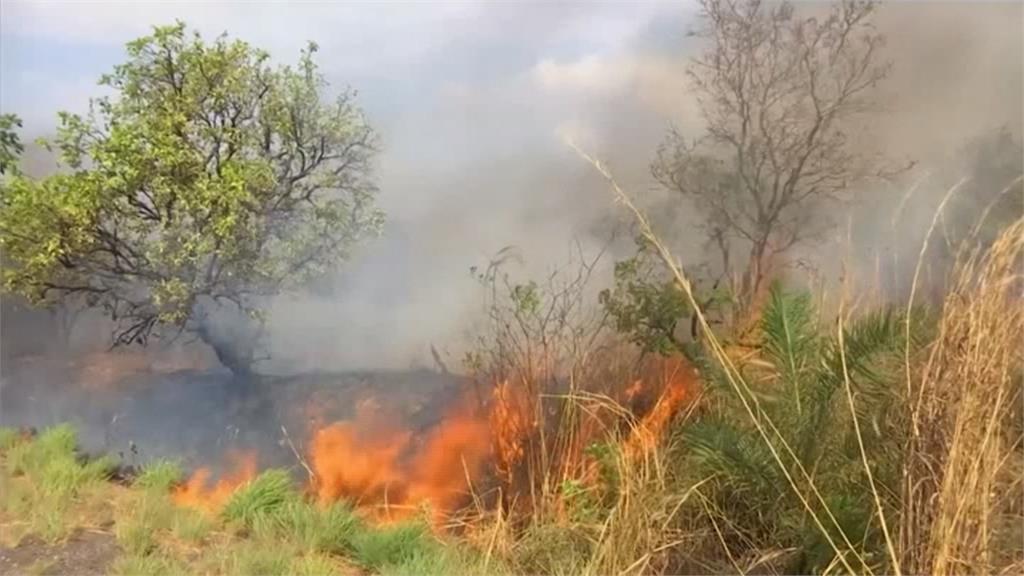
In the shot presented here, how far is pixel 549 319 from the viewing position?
294cm

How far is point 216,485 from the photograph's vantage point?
8.82 feet

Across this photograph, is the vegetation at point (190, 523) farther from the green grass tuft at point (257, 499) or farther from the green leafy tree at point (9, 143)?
the green leafy tree at point (9, 143)

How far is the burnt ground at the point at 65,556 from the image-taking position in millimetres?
2445

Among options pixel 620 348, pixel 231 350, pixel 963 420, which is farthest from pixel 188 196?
pixel 963 420

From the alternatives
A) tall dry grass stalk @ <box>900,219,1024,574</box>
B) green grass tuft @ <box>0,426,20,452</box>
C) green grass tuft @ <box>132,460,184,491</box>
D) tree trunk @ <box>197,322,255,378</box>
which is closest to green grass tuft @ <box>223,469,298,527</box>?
green grass tuft @ <box>132,460,184,491</box>

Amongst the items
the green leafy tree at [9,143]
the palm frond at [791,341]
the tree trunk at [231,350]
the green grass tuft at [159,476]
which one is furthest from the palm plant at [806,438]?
the green leafy tree at [9,143]

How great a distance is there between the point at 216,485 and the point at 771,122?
6.35 ft

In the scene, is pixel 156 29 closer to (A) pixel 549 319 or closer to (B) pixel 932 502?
(A) pixel 549 319

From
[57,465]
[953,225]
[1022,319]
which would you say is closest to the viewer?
[1022,319]

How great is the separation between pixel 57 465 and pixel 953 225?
9.05 feet

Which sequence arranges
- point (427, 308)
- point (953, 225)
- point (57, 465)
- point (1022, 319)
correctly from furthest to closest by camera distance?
point (953, 225) → point (427, 308) → point (57, 465) → point (1022, 319)

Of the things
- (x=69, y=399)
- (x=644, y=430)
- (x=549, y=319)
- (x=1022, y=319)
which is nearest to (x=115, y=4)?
(x=69, y=399)

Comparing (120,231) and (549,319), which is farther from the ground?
(120,231)

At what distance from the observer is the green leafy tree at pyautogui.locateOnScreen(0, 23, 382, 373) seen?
→ 8.63ft
